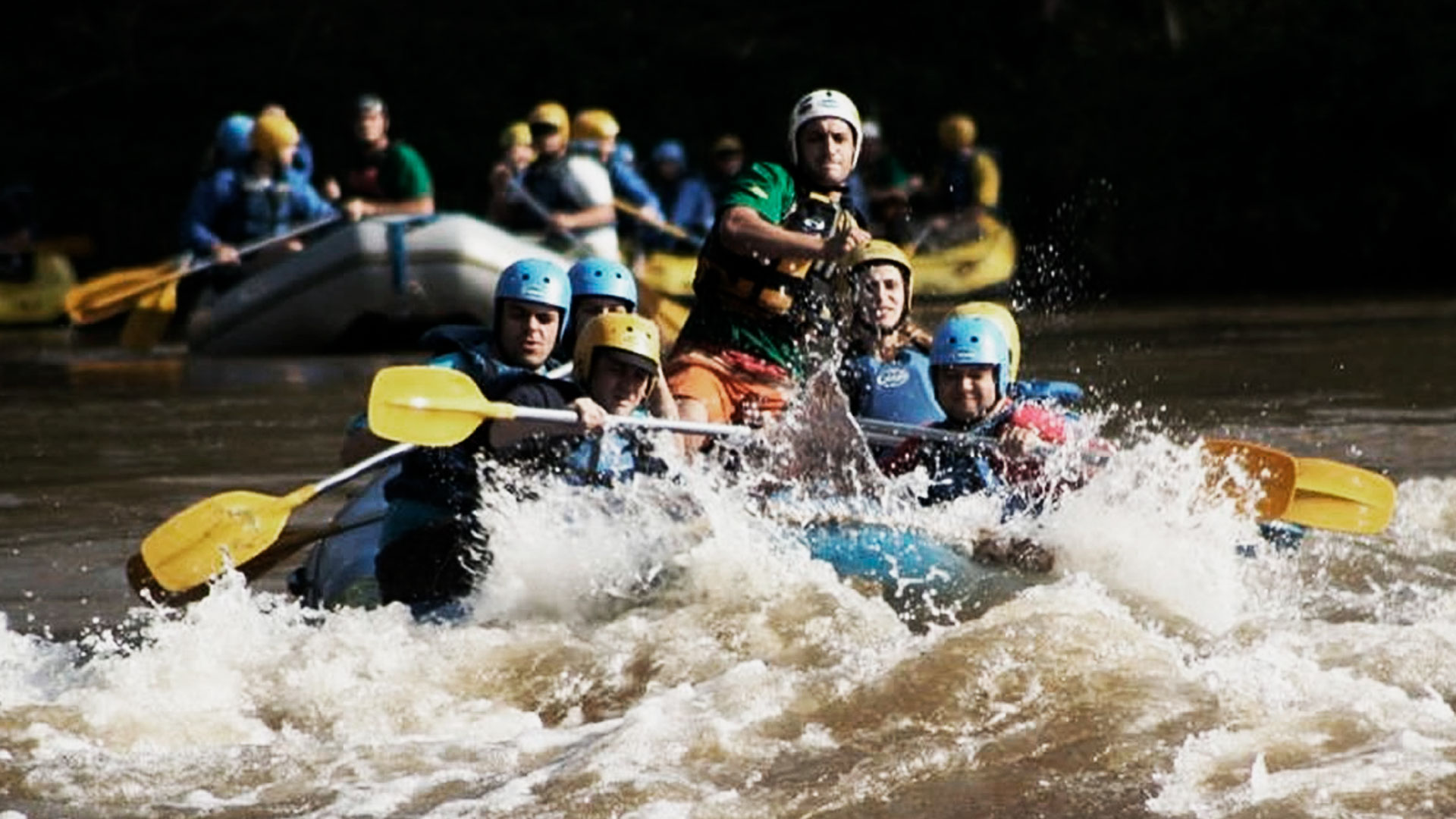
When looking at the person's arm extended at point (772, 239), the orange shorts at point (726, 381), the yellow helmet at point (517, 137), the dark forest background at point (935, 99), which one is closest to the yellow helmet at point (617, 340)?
the person's arm extended at point (772, 239)

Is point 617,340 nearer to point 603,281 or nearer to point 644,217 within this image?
point 603,281

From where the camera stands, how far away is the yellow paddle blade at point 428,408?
7.68 meters

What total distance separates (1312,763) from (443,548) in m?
2.57

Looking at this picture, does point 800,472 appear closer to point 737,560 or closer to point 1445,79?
point 737,560

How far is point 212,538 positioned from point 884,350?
2055mm

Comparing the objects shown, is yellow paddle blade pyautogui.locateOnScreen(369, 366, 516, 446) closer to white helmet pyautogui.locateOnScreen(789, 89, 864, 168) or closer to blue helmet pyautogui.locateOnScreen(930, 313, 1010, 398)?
blue helmet pyautogui.locateOnScreen(930, 313, 1010, 398)

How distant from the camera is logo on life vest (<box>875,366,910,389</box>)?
884 centimetres

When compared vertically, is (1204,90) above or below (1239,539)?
above

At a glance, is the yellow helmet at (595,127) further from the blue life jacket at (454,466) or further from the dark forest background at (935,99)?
the blue life jacket at (454,466)

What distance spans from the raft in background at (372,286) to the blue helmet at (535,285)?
7.98 metres

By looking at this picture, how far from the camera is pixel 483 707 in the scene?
7.02 meters

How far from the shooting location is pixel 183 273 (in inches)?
650

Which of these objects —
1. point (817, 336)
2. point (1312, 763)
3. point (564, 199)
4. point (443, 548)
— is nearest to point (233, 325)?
point (564, 199)

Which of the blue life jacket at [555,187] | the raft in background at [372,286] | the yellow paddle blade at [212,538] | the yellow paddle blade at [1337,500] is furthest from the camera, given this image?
the blue life jacket at [555,187]
